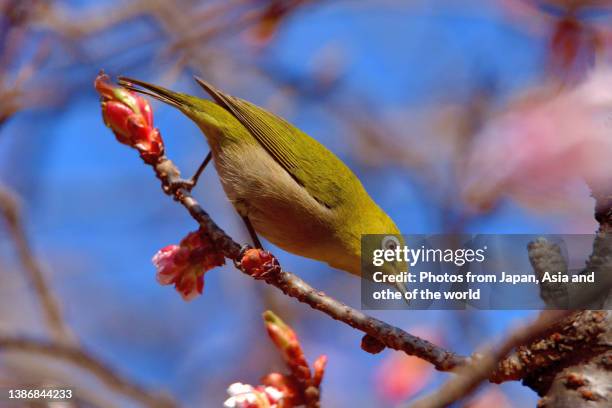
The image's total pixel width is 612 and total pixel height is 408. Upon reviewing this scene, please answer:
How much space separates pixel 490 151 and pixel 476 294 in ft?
2.90

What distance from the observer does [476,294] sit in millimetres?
2203

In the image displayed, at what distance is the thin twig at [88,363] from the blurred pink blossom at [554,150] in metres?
1.58

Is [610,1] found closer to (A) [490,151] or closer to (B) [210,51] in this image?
(A) [490,151]

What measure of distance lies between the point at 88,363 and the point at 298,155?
4.68 feet

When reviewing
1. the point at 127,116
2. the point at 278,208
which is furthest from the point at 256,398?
the point at 278,208

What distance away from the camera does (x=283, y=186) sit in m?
3.05

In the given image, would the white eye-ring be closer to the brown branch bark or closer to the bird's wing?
the bird's wing

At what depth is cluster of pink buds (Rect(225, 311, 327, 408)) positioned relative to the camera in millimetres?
1743

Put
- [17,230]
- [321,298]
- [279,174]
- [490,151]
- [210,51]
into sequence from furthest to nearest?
1. [210,51]
2. [279,174]
3. [490,151]
4. [17,230]
5. [321,298]

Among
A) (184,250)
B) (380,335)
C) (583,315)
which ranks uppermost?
(184,250)

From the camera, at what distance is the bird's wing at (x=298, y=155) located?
3.15 meters

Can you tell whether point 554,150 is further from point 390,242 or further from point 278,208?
point 278,208

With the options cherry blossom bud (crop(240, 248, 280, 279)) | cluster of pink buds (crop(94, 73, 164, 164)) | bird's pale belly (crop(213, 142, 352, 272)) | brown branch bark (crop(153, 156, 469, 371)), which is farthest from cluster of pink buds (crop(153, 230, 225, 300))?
bird's pale belly (crop(213, 142, 352, 272))

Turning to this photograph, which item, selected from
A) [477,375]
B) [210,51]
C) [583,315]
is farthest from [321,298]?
[210,51]
